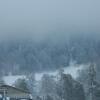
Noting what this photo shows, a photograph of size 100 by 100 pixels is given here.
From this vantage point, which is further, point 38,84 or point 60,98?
point 38,84

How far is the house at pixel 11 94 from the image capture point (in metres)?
26.9

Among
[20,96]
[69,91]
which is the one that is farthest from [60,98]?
[20,96]

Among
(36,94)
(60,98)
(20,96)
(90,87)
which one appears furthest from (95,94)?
(20,96)

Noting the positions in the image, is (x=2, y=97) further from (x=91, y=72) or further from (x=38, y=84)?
(x=91, y=72)

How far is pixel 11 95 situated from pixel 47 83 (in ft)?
56.8

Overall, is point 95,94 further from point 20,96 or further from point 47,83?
point 20,96

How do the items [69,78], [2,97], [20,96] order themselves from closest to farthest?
[2,97]
[20,96]
[69,78]

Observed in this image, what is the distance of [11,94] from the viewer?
27.7 m

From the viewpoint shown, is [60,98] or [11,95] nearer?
[11,95]

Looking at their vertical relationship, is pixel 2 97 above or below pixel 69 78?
below

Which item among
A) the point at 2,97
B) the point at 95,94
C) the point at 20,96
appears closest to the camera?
the point at 2,97

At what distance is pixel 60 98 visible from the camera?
41.8 m

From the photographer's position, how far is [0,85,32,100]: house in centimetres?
Result: 2692

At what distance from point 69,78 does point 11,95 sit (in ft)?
57.5
